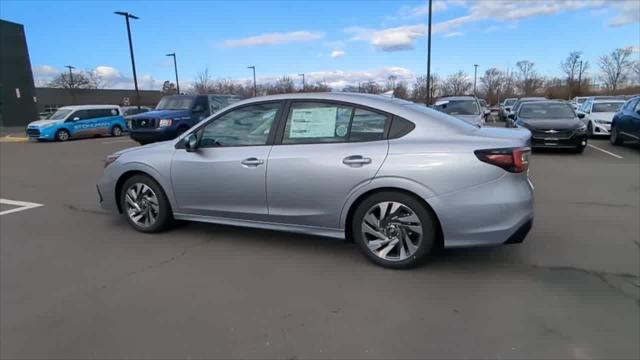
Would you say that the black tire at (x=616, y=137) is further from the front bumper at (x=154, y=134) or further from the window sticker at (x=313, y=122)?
the front bumper at (x=154, y=134)

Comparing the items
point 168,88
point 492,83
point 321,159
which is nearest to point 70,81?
Result: point 168,88

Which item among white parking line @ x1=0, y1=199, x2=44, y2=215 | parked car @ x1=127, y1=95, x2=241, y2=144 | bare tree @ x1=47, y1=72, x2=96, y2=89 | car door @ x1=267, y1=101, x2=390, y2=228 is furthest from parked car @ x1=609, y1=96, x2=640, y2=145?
bare tree @ x1=47, y1=72, x2=96, y2=89

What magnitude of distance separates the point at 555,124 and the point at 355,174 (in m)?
9.87

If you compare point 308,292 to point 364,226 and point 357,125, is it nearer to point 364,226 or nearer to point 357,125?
point 364,226

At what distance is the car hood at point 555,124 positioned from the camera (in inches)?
449

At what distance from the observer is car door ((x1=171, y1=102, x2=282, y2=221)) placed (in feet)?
14.0

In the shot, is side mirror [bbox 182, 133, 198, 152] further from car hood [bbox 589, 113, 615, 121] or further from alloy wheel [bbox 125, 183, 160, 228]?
car hood [bbox 589, 113, 615, 121]

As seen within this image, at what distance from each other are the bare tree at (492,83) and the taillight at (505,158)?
207 ft

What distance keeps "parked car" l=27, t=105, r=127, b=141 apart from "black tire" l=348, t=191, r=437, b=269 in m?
22.3

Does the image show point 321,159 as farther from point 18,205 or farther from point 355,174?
point 18,205

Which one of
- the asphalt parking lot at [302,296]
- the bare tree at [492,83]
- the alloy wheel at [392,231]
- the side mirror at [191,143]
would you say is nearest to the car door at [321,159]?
the alloy wheel at [392,231]

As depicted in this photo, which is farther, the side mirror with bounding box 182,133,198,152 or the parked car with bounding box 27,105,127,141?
the parked car with bounding box 27,105,127,141

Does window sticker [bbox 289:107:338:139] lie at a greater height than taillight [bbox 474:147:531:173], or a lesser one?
greater

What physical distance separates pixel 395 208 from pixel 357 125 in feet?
2.77
